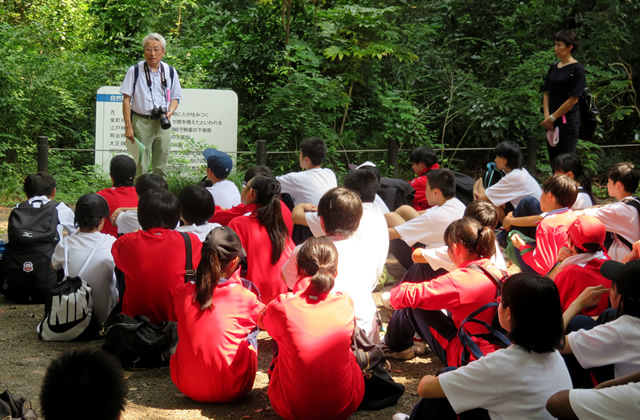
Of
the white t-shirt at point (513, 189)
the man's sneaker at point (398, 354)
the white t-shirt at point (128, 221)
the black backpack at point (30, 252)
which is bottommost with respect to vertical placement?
the man's sneaker at point (398, 354)

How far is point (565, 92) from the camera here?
7465 millimetres

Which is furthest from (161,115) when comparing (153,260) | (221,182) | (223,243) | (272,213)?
(223,243)

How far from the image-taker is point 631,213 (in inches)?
190

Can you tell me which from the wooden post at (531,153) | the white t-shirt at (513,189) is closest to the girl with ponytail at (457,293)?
the white t-shirt at (513,189)

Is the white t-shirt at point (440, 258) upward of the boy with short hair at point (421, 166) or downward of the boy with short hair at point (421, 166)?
downward

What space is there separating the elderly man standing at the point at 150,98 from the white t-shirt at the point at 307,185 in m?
2.44

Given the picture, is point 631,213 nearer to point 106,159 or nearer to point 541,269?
point 541,269

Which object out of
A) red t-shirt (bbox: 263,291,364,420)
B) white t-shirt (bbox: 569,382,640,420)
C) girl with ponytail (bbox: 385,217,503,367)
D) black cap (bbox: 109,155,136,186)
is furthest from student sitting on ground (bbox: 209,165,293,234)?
white t-shirt (bbox: 569,382,640,420)

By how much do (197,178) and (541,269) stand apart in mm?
5642

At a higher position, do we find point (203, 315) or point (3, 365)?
point (203, 315)

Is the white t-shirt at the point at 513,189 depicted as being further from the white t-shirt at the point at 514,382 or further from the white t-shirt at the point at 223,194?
the white t-shirt at the point at 514,382

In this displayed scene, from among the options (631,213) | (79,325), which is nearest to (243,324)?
(79,325)

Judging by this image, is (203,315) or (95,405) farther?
(203,315)

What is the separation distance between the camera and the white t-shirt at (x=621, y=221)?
484cm
